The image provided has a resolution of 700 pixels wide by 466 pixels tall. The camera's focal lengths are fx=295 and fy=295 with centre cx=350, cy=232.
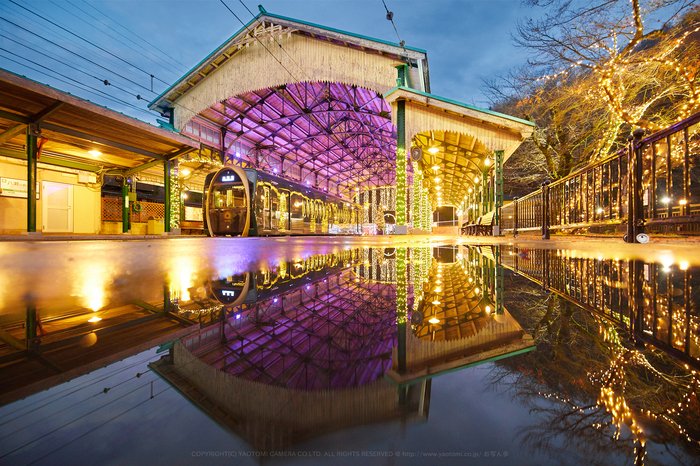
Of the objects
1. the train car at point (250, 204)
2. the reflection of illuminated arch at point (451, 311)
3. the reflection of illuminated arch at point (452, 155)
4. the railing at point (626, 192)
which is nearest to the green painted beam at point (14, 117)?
the train car at point (250, 204)

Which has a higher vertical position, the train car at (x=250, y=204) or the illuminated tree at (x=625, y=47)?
the illuminated tree at (x=625, y=47)

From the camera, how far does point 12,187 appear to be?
11.1 m

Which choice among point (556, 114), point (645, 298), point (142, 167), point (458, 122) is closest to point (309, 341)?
point (645, 298)

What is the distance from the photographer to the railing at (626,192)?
3.00 m

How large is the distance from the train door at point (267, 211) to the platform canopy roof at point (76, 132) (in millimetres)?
2535

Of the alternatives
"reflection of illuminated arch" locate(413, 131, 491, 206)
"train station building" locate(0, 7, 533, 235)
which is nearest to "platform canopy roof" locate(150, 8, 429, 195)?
"train station building" locate(0, 7, 533, 235)

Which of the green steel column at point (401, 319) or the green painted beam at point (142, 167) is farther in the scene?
the green painted beam at point (142, 167)

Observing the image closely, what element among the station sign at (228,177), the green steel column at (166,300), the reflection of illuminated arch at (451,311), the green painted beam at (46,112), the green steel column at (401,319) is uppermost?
Result: the green painted beam at (46,112)

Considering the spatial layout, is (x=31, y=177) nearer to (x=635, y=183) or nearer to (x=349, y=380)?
(x=349, y=380)

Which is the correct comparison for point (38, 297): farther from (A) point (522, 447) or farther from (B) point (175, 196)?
(B) point (175, 196)

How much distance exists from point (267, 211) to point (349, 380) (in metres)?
10.2

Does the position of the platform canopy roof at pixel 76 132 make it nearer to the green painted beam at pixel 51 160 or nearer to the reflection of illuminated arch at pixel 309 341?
the green painted beam at pixel 51 160

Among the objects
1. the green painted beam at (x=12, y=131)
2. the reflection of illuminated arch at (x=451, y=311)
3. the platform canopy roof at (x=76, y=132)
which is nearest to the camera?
the reflection of illuminated arch at (x=451, y=311)

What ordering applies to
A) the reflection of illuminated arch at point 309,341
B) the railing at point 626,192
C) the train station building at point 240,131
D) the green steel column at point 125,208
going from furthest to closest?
1. the green steel column at point 125,208
2. the train station building at point 240,131
3. the railing at point 626,192
4. the reflection of illuminated arch at point 309,341
